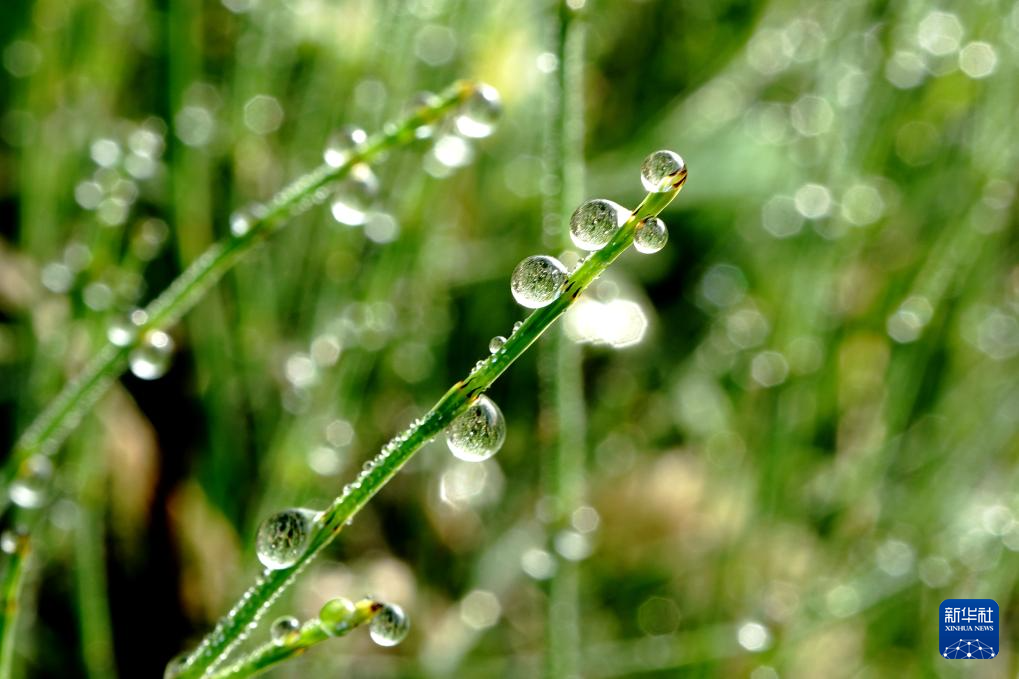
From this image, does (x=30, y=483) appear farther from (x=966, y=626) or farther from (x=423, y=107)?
(x=966, y=626)

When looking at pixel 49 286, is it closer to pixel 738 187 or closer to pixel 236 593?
pixel 236 593

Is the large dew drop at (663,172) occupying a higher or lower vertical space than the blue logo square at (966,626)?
lower

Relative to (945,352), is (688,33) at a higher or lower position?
higher

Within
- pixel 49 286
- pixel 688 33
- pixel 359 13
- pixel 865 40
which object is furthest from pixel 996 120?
pixel 49 286

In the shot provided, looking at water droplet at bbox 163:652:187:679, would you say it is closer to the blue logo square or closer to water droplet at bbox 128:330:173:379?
water droplet at bbox 128:330:173:379

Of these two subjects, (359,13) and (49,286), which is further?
(359,13)

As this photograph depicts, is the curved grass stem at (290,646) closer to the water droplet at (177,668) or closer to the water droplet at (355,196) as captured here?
the water droplet at (177,668)

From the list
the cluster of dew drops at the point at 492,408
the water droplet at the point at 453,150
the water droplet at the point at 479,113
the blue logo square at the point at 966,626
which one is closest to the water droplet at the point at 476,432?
the cluster of dew drops at the point at 492,408
